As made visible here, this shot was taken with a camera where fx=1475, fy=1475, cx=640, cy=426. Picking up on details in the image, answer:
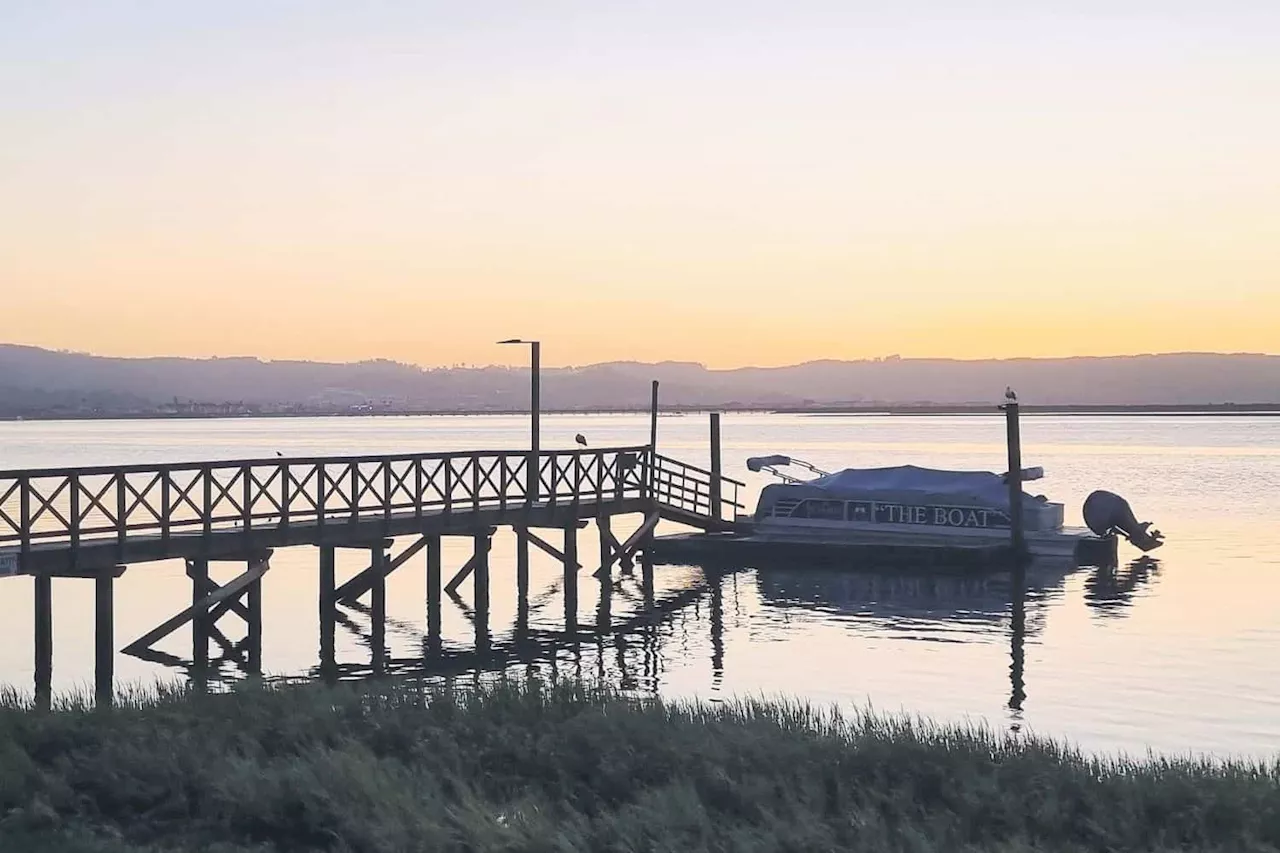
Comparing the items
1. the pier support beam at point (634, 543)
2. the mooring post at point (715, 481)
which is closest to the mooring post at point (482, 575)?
the pier support beam at point (634, 543)

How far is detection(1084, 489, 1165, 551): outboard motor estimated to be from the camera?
4169cm

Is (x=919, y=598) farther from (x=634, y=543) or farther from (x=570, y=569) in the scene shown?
(x=634, y=543)

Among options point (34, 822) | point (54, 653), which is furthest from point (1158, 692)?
point (54, 653)

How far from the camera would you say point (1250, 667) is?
25891 millimetres

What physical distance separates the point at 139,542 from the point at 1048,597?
21024mm

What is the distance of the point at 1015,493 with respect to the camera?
4012 centimetres

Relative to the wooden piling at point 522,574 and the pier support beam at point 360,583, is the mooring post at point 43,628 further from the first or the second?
the wooden piling at point 522,574

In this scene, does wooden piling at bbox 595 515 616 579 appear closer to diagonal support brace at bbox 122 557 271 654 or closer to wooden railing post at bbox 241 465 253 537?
wooden railing post at bbox 241 465 253 537

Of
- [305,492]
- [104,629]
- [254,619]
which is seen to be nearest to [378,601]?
[305,492]

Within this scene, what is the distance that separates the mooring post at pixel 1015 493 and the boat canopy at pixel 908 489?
3.53 ft

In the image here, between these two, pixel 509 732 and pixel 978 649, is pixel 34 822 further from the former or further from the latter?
pixel 978 649

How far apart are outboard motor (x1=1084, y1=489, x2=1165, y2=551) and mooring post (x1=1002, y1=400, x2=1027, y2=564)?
8.93ft

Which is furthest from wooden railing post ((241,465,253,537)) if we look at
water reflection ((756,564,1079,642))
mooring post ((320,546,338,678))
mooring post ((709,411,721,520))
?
mooring post ((709,411,721,520))

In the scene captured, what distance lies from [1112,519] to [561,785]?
107 feet
